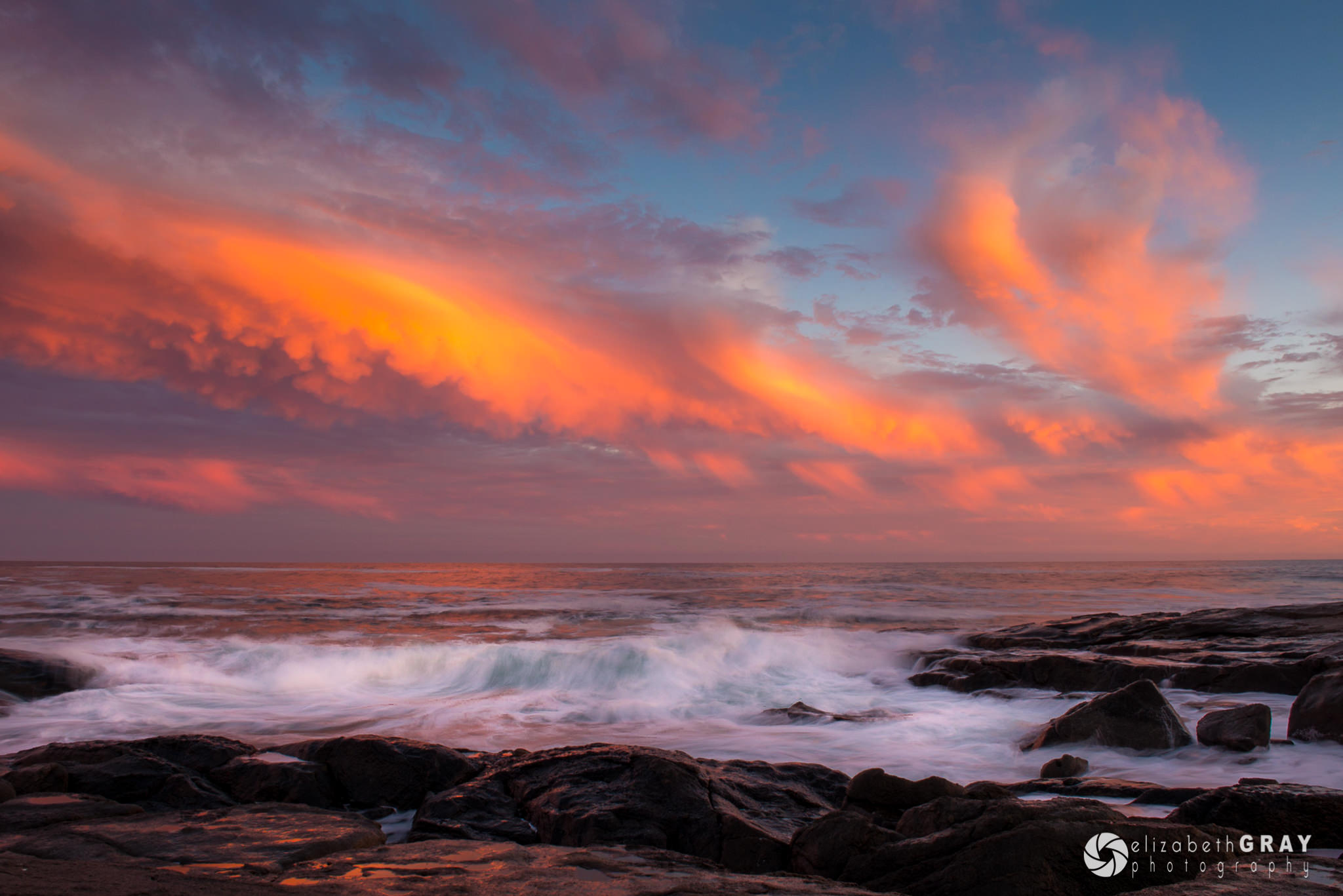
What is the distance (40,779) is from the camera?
17.7 ft

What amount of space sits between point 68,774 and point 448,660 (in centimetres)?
1000

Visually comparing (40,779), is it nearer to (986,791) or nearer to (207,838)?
(207,838)

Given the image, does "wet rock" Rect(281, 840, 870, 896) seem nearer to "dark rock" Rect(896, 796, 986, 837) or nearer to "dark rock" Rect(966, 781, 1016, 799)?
Result: "dark rock" Rect(896, 796, 986, 837)

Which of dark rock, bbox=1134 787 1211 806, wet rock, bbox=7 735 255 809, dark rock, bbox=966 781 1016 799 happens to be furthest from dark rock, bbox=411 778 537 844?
dark rock, bbox=1134 787 1211 806

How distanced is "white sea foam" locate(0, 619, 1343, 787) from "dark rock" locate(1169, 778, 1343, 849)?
260 centimetres

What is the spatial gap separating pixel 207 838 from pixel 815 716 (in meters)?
7.54

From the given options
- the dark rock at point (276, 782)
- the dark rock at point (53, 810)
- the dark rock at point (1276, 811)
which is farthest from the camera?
the dark rock at point (276, 782)

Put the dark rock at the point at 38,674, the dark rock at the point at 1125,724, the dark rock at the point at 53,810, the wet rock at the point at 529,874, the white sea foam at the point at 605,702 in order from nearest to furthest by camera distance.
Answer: the wet rock at the point at 529,874, the dark rock at the point at 53,810, the dark rock at the point at 1125,724, the white sea foam at the point at 605,702, the dark rock at the point at 38,674

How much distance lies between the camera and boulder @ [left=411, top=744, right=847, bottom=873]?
461 cm

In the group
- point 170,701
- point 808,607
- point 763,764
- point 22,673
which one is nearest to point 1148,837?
point 763,764

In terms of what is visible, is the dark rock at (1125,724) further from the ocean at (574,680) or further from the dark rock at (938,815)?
the dark rock at (938,815)

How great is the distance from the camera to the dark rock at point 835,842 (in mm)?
4035

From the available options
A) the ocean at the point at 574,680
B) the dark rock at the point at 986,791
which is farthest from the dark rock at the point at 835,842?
the ocean at the point at 574,680

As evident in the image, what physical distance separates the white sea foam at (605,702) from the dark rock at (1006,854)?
3.60 metres
